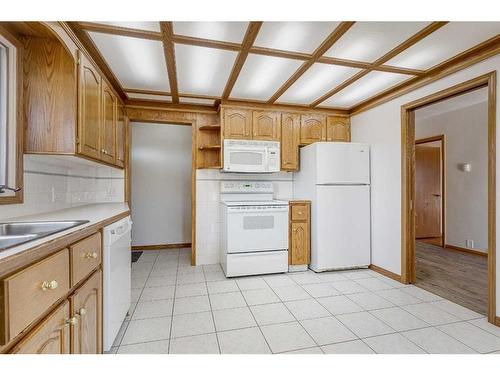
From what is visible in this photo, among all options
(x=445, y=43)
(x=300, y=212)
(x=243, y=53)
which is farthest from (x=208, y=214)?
(x=445, y=43)

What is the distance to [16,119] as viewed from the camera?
5.03 ft

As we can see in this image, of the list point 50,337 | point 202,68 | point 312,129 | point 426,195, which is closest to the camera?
point 50,337

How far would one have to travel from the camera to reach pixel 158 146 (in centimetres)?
447

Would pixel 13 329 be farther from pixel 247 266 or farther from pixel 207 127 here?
pixel 207 127

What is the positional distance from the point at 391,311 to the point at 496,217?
1.12m

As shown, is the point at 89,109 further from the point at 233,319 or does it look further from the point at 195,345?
the point at 233,319

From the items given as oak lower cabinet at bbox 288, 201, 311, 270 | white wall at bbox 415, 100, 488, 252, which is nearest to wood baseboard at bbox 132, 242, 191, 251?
oak lower cabinet at bbox 288, 201, 311, 270

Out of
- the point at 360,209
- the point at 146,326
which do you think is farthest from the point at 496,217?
the point at 146,326

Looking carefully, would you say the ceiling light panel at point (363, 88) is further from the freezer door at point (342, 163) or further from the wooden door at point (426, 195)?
the wooden door at point (426, 195)

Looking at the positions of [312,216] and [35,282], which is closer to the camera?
[35,282]

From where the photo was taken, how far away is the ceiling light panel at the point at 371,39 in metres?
1.69

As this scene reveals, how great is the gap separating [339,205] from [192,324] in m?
2.19

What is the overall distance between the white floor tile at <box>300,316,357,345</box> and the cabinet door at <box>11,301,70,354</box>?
4.88ft

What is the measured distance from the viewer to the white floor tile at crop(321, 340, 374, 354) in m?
1.61
